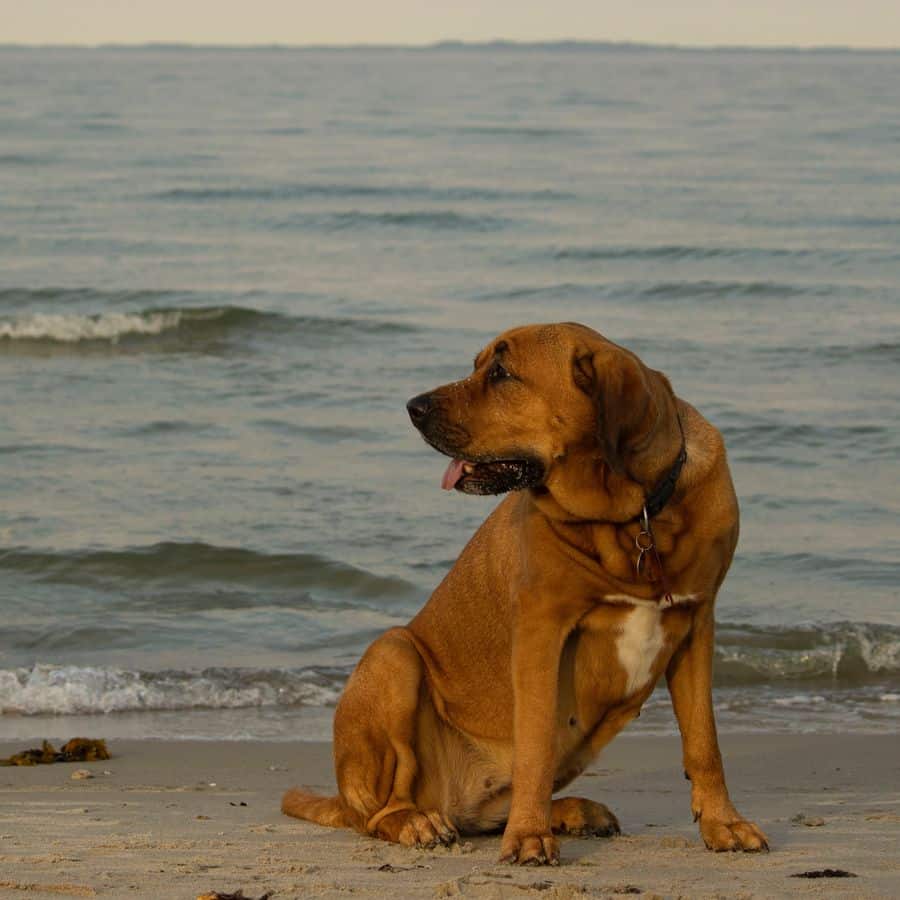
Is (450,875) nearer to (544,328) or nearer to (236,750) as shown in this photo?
(544,328)

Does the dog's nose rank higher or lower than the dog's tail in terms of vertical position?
higher

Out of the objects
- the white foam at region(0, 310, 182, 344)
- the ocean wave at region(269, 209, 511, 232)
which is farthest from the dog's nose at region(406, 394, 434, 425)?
the ocean wave at region(269, 209, 511, 232)

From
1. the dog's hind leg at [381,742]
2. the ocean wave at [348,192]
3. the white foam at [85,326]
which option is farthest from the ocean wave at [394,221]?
the dog's hind leg at [381,742]

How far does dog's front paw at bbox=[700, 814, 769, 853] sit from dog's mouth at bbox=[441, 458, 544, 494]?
1.11 meters

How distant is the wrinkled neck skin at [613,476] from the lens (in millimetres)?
4336

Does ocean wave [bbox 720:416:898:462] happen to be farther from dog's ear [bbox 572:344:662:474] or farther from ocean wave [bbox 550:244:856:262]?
ocean wave [bbox 550:244:856:262]

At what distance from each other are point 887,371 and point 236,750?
1066cm

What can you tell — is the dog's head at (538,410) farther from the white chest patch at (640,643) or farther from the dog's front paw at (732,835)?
the dog's front paw at (732,835)

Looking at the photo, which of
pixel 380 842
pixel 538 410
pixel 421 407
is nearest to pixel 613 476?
pixel 538 410

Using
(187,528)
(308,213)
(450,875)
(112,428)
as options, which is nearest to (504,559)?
(450,875)

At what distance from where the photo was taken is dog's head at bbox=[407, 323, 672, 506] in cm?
434

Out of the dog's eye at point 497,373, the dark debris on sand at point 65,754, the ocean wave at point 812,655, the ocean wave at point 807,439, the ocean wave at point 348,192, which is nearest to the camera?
the dog's eye at point 497,373

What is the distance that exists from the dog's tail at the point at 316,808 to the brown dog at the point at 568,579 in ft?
0.67

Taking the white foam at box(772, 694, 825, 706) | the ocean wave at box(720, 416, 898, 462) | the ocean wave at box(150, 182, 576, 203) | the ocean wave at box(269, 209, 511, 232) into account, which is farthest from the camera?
the ocean wave at box(150, 182, 576, 203)
